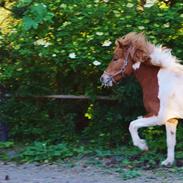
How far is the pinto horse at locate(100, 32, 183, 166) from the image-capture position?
24.8 ft

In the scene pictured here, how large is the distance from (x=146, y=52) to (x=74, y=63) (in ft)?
4.51

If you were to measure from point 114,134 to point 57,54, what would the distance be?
166 cm

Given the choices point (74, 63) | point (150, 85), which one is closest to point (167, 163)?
point (150, 85)

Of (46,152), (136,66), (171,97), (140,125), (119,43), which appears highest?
(119,43)

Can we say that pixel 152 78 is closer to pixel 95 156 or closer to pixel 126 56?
pixel 126 56

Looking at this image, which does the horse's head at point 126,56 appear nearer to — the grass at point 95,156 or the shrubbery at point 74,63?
the shrubbery at point 74,63

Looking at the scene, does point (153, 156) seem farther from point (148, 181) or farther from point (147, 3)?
point (147, 3)

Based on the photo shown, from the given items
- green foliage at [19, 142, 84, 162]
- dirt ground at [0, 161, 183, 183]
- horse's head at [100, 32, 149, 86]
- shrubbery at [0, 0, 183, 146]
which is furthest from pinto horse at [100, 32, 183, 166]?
green foliage at [19, 142, 84, 162]

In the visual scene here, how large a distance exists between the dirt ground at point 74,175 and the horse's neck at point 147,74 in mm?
1251

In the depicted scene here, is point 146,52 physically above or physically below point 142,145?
above

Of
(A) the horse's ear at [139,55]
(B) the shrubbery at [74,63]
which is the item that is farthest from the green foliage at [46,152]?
(A) the horse's ear at [139,55]

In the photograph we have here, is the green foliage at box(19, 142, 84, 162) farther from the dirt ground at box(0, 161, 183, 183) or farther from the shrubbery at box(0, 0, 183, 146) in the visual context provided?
the shrubbery at box(0, 0, 183, 146)

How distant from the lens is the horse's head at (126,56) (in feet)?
25.6

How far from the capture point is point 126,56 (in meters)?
7.89
